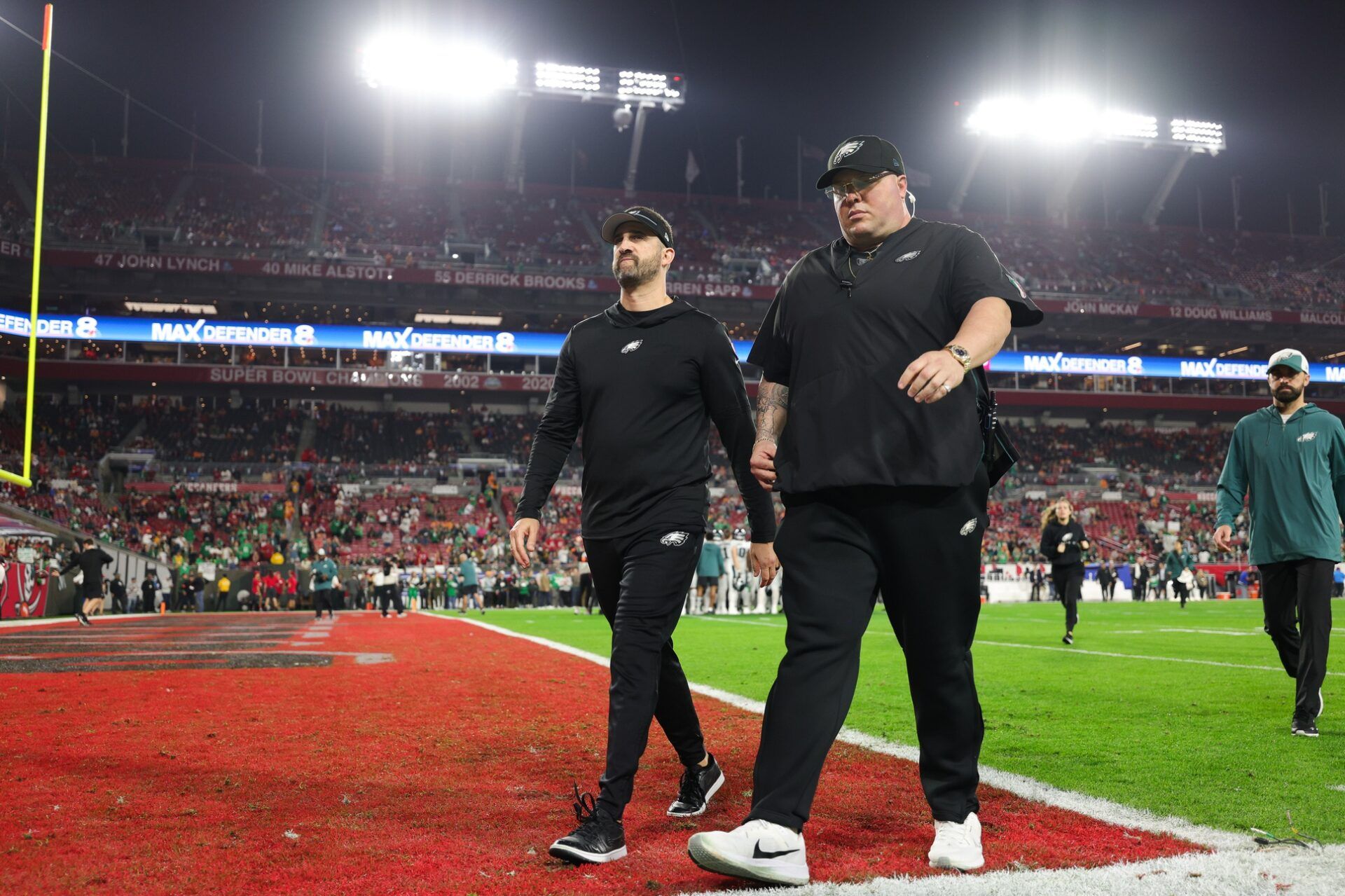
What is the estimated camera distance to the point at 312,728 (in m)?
5.49

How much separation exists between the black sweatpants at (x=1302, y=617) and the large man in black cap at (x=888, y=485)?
124 inches

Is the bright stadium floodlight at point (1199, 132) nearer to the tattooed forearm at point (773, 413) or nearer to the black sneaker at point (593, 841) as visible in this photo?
the tattooed forearm at point (773, 413)

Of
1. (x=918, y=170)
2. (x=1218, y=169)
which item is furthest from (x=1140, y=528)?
(x=1218, y=169)

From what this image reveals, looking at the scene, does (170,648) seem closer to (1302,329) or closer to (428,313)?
(428,313)

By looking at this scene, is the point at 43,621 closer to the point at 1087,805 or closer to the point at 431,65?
the point at 1087,805

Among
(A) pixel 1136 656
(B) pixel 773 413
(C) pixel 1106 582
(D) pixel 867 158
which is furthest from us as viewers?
(C) pixel 1106 582

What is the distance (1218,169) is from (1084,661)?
65239mm

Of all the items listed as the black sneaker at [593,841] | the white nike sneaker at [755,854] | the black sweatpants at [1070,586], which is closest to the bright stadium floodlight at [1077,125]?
the black sweatpants at [1070,586]

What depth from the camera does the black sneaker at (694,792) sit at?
3.59 metres

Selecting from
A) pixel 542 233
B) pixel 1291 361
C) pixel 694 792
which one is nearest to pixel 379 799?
pixel 694 792

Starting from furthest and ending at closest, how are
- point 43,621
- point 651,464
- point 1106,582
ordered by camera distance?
1. point 1106,582
2. point 43,621
3. point 651,464

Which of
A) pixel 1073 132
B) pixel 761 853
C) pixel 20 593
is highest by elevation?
pixel 1073 132

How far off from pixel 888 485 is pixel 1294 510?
3863mm

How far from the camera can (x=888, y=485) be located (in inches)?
112
